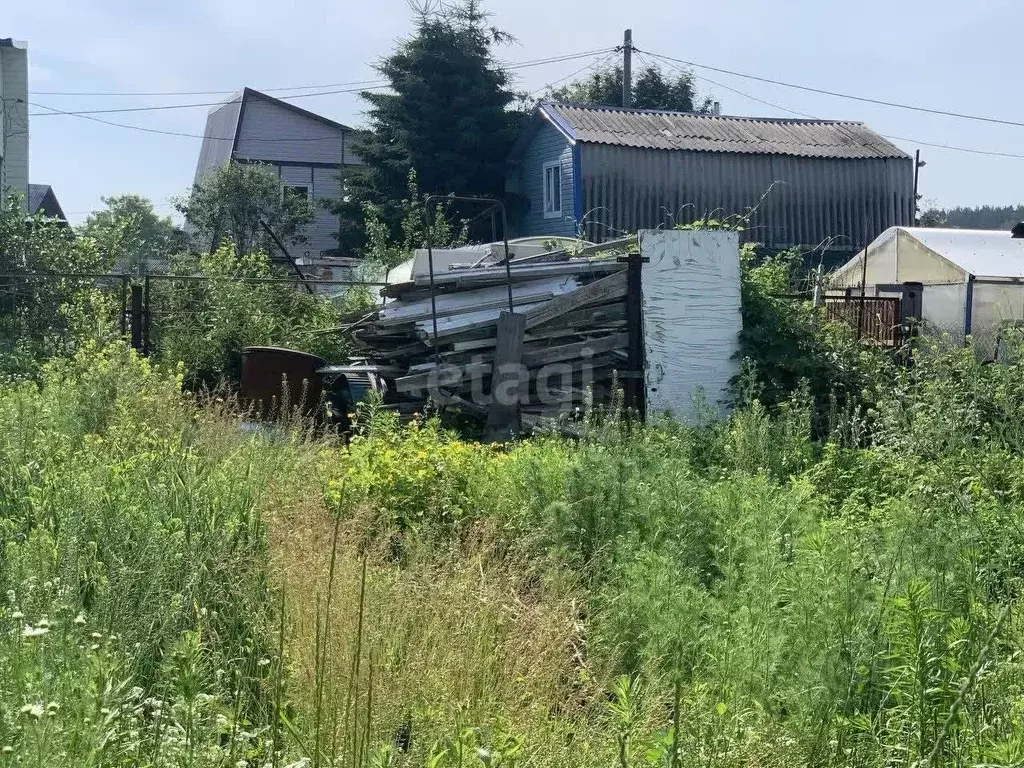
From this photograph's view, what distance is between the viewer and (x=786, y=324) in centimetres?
1077

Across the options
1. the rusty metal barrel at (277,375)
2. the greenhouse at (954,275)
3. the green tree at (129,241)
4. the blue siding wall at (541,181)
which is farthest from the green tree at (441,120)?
the rusty metal barrel at (277,375)

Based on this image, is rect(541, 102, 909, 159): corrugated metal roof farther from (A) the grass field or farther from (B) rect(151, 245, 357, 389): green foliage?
(A) the grass field

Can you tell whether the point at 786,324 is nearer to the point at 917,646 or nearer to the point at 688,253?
the point at 688,253

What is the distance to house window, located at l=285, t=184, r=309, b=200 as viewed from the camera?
28812mm

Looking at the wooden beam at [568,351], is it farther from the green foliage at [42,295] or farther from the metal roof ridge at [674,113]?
the metal roof ridge at [674,113]

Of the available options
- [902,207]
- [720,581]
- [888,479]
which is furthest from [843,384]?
[902,207]

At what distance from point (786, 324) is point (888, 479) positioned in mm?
3907

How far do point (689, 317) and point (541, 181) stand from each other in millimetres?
14543

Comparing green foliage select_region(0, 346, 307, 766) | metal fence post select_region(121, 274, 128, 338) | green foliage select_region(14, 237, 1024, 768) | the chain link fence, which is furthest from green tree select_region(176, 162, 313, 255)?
green foliage select_region(14, 237, 1024, 768)

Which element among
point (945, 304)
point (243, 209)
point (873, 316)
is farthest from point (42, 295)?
point (243, 209)

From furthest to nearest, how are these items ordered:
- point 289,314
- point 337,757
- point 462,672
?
1. point 289,314
2. point 462,672
3. point 337,757

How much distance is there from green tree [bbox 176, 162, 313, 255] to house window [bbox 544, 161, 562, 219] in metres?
7.64

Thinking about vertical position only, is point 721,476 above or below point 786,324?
below

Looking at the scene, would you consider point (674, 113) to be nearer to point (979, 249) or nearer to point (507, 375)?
point (979, 249)
